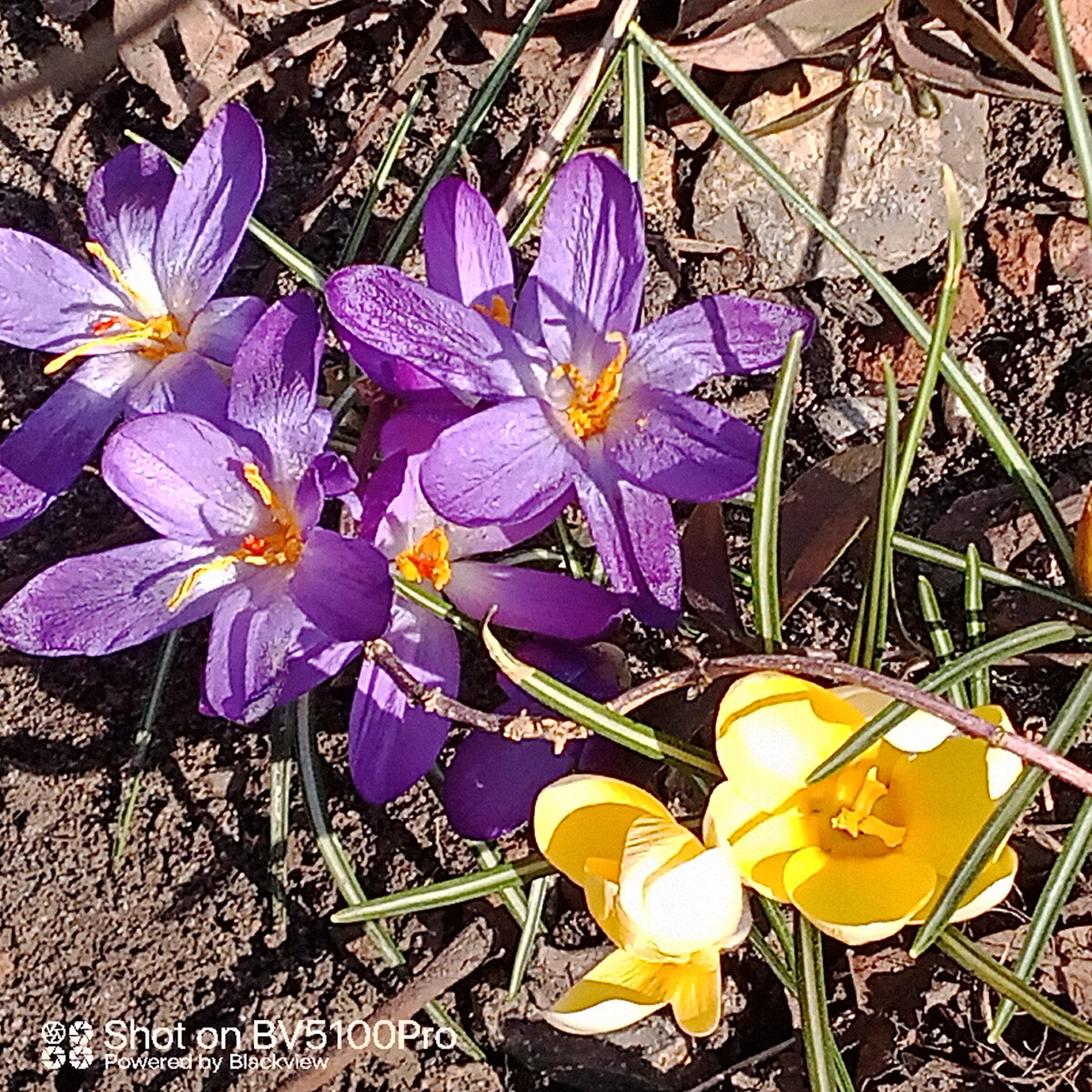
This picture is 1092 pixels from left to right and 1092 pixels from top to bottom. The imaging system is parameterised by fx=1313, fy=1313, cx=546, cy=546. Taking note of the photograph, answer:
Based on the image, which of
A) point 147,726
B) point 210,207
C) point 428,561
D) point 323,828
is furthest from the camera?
point 147,726

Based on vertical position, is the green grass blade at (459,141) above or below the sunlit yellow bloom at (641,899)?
above

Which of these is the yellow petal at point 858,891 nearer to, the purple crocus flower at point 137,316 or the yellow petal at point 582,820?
the yellow petal at point 582,820

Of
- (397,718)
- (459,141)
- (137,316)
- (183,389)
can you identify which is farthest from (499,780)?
(459,141)

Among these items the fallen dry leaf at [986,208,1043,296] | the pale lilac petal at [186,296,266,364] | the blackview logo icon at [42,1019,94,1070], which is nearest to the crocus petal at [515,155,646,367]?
the pale lilac petal at [186,296,266,364]

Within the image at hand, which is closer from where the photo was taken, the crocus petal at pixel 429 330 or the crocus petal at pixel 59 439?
the crocus petal at pixel 429 330

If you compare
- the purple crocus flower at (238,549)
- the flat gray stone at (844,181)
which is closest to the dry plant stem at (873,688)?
the purple crocus flower at (238,549)

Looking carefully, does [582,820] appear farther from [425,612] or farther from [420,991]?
[420,991]

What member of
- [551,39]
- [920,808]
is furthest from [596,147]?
[920,808]
